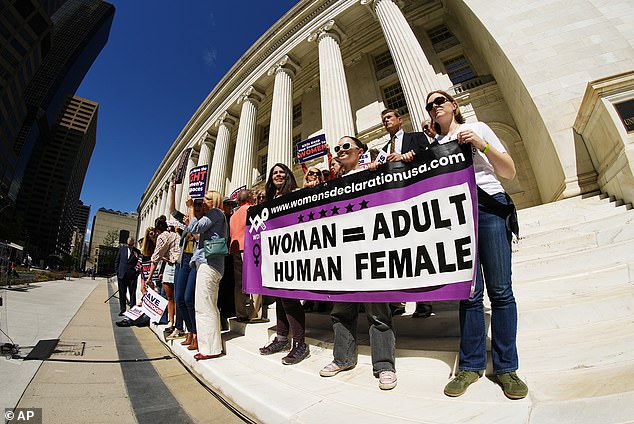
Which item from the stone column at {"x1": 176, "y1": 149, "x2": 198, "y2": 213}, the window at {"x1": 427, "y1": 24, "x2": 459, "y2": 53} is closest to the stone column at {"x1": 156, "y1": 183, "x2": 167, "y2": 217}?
the stone column at {"x1": 176, "y1": 149, "x2": 198, "y2": 213}

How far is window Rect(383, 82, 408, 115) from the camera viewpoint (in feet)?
44.8

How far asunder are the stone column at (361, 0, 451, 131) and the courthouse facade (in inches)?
1.7

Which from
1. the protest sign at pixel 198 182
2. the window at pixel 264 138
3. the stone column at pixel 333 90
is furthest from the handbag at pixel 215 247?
the window at pixel 264 138

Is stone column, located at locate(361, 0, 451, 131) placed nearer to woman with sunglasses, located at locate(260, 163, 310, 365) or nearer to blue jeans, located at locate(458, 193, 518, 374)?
woman with sunglasses, located at locate(260, 163, 310, 365)

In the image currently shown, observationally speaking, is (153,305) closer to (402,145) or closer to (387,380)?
(387,380)

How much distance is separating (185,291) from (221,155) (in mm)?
16355

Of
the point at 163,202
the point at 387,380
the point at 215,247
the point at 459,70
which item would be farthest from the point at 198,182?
the point at 163,202

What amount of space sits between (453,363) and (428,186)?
4.22ft

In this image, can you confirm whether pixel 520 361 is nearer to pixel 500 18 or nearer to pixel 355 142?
pixel 355 142

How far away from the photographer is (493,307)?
1.61m

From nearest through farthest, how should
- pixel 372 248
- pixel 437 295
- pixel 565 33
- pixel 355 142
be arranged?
1. pixel 437 295
2. pixel 372 248
3. pixel 355 142
4. pixel 565 33

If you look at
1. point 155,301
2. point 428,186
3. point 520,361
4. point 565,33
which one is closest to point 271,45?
point 565,33

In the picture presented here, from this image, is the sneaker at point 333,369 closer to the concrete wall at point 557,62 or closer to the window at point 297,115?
the concrete wall at point 557,62

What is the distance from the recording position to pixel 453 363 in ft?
5.85
